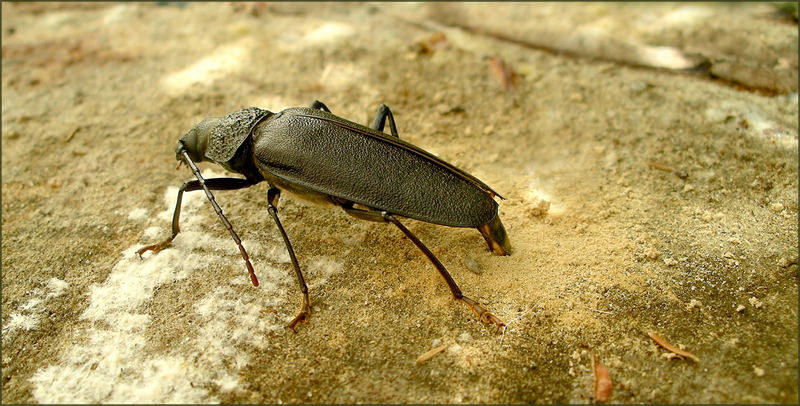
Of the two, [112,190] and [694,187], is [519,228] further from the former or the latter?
[112,190]

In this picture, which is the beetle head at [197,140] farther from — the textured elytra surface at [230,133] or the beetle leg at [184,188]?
the beetle leg at [184,188]

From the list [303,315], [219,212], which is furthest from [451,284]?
[219,212]

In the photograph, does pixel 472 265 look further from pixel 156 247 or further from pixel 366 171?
pixel 156 247

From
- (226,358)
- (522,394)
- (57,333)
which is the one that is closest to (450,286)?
(522,394)

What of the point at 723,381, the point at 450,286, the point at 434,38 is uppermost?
the point at 434,38

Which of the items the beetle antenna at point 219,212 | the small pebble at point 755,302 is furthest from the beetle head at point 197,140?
the small pebble at point 755,302
